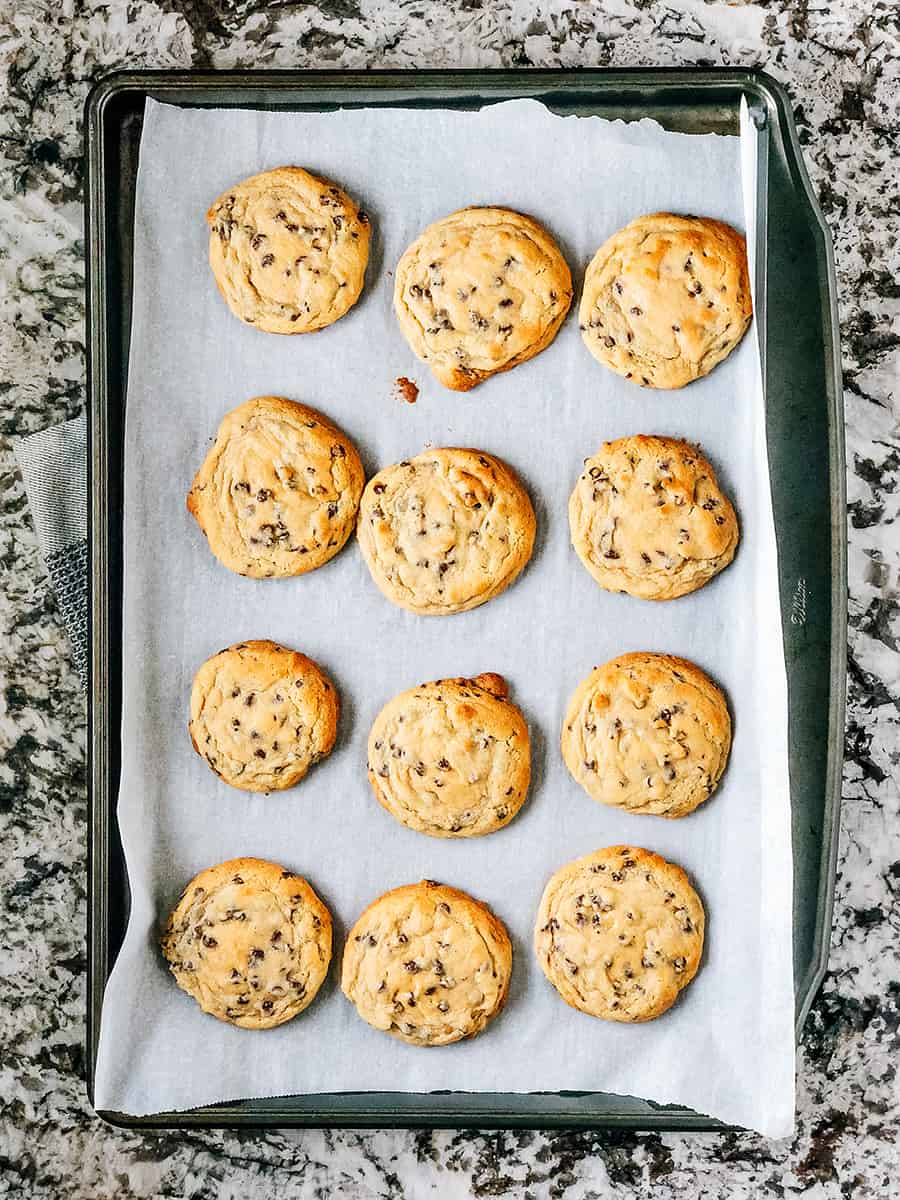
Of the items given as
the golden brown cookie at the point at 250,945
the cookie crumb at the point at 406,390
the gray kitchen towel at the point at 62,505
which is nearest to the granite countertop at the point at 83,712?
the gray kitchen towel at the point at 62,505

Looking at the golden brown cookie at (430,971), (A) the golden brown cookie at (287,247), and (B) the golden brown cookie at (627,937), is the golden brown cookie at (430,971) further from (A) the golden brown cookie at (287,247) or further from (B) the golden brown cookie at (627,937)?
(A) the golden brown cookie at (287,247)

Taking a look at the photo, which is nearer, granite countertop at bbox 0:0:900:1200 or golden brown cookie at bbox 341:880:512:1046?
golden brown cookie at bbox 341:880:512:1046

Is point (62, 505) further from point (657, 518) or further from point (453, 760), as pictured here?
point (657, 518)

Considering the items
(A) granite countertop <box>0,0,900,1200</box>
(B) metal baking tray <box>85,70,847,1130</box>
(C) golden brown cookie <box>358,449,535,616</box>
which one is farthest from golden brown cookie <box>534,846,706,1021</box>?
(C) golden brown cookie <box>358,449,535,616</box>

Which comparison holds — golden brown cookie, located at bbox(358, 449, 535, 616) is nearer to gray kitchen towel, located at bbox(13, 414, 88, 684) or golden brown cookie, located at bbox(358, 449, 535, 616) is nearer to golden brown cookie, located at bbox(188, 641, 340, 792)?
golden brown cookie, located at bbox(188, 641, 340, 792)

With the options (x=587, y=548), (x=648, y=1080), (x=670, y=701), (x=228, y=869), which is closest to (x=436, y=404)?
(x=587, y=548)

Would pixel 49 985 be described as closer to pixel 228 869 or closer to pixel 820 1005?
pixel 228 869
